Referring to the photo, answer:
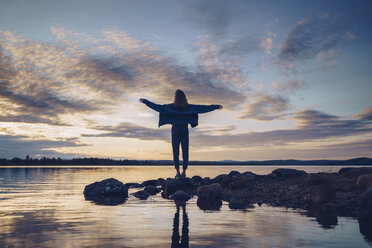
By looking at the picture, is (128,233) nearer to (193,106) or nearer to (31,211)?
(31,211)

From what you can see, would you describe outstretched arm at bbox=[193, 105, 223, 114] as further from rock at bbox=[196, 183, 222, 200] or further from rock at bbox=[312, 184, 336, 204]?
rock at bbox=[312, 184, 336, 204]

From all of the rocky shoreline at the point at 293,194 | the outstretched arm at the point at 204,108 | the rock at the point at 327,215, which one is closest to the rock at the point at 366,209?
the rocky shoreline at the point at 293,194

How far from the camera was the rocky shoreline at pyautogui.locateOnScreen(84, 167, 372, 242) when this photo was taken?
8820 mm

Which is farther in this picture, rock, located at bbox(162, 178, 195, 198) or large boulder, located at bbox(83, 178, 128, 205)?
rock, located at bbox(162, 178, 195, 198)

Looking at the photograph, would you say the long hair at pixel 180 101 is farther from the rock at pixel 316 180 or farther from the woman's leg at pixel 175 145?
the rock at pixel 316 180

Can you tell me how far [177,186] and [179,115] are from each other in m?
3.68

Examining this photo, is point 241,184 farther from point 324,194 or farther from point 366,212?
point 366,212

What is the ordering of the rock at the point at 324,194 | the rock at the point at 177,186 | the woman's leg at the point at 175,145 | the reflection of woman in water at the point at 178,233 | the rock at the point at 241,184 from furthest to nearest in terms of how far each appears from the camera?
the woman's leg at the point at 175,145 < the rock at the point at 177,186 < the rock at the point at 241,184 < the rock at the point at 324,194 < the reflection of woman in water at the point at 178,233

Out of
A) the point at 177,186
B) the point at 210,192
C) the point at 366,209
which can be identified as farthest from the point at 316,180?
the point at 177,186

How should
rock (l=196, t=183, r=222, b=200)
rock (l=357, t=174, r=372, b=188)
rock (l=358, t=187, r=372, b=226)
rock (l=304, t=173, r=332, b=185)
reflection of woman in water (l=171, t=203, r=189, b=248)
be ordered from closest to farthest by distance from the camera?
reflection of woman in water (l=171, t=203, r=189, b=248) < rock (l=358, t=187, r=372, b=226) < rock (l=357, t=174, r=372, b=188) < rock (l=196, t=183, r=222, b=200) < rock (l=304, t=173, r=332, b=185)

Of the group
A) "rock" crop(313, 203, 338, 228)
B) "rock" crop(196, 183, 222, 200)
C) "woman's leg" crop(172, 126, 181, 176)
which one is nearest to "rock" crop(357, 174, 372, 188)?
"rock" crop(313, 203, 338, 228)

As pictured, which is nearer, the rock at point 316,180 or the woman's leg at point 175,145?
the rock at point 316,180

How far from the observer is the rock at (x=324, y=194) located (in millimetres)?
10516

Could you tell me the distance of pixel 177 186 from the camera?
51.3 ft
